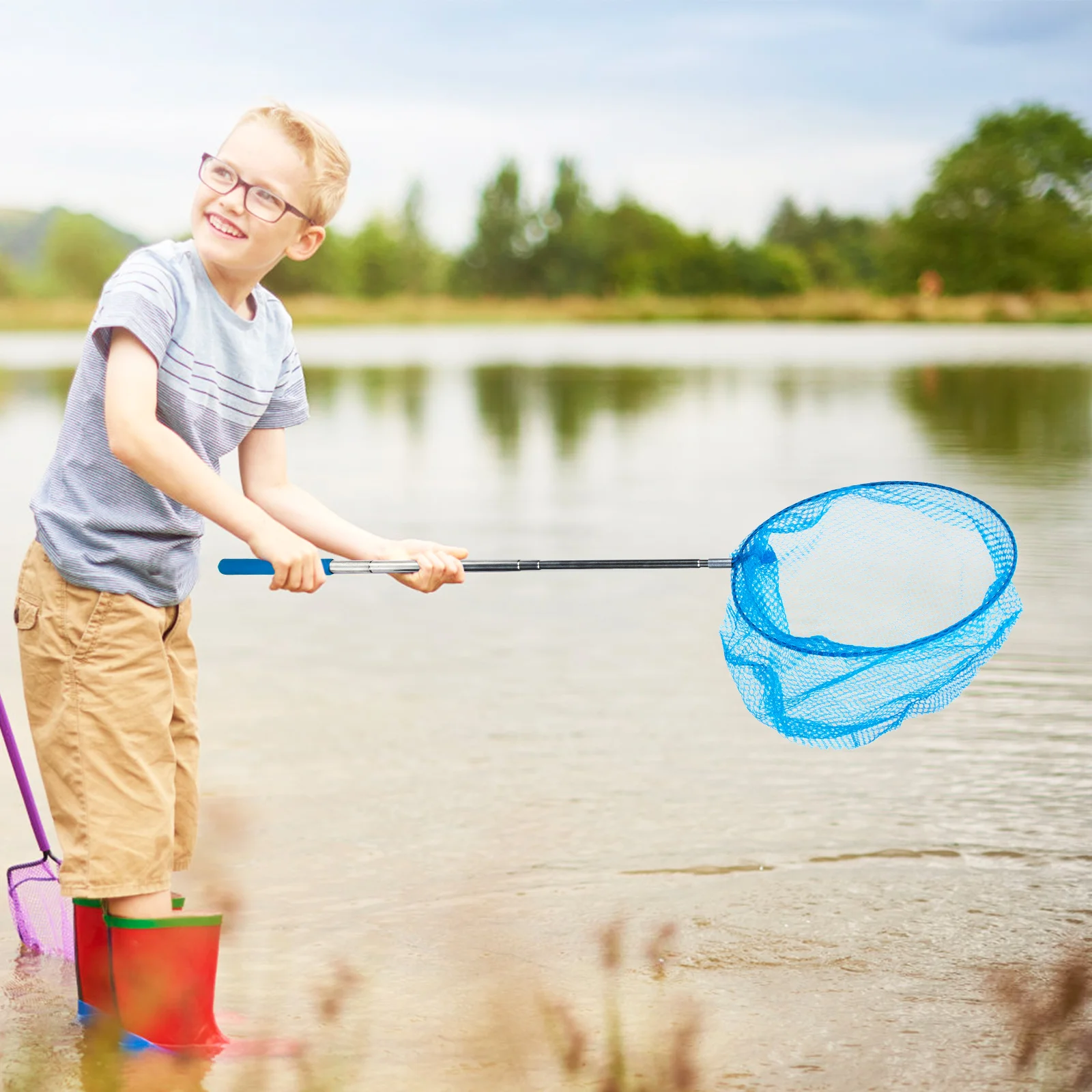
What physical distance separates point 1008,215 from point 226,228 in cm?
7833

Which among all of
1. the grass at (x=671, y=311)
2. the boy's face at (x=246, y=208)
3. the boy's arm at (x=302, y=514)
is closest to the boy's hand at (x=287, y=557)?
the boy's arm at (x=302, y=514)

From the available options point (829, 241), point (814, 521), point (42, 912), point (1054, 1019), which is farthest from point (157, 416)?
point (829, 241)

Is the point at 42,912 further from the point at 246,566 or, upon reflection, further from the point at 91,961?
the point at 246,566

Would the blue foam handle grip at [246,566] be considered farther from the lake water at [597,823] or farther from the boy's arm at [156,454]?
the lake water at [597,823]

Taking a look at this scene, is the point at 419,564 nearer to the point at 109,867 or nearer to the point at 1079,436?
the point at 109,867

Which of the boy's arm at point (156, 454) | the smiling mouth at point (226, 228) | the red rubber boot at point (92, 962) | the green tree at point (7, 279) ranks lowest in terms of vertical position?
the red rubber boot at point (92, 962)

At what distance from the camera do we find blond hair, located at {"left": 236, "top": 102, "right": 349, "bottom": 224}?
284 centimetres

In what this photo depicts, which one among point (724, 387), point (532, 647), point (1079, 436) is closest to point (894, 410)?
point (1079, 436)

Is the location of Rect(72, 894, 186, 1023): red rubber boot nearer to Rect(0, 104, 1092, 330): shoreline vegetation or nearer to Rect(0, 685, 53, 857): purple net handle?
Rect(0, 685, 53, 857): purple net handle

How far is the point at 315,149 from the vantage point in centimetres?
286

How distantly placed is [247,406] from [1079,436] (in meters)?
12.0

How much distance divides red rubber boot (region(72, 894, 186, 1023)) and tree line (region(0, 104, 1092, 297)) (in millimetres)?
71879

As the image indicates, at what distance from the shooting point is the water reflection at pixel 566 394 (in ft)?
49.6

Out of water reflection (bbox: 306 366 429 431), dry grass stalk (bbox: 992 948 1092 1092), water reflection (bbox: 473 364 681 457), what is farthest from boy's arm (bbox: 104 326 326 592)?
water reflection (bbox: 306 366 429 431)
